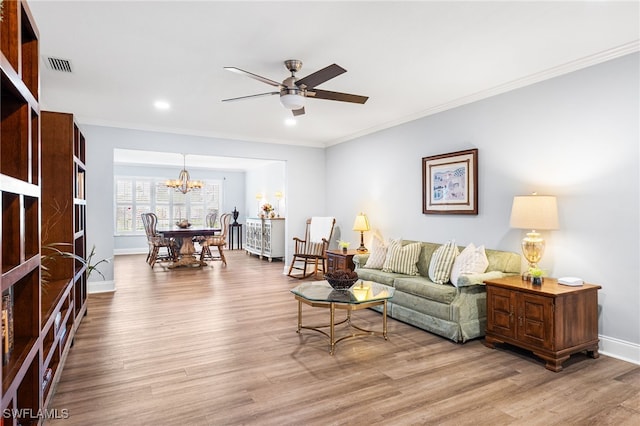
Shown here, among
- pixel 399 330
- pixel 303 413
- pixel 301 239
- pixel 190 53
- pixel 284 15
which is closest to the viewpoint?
pixel 303 413

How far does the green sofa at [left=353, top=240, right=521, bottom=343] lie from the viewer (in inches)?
142

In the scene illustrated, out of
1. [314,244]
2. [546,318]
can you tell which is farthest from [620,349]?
[314,244]

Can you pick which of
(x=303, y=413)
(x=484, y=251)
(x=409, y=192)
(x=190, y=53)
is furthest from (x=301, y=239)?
(x=303, y=413)

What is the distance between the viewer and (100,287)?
225 inches

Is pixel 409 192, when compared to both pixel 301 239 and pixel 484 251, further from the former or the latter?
pixel 301 239

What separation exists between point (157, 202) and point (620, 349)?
10741 mm

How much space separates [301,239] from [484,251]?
4.14 m

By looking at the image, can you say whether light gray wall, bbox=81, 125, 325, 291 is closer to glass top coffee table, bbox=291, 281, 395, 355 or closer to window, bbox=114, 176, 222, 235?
glass top coffee table, bbox=291, 281, 395, 355

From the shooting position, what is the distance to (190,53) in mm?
3244

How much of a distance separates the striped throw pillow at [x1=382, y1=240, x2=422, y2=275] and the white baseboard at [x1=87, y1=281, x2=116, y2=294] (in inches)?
160

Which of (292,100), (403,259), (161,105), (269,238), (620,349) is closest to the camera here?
(620,349)

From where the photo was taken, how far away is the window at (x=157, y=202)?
10664 mm

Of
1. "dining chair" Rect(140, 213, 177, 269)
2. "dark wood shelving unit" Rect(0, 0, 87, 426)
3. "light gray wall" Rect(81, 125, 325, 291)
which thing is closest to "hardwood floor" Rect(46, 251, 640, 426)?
"dark wood shelving unit" Rect(0, 0, 87, 426)

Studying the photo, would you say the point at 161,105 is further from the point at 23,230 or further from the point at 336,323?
the point at 23,230
